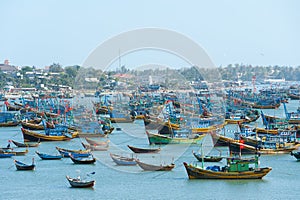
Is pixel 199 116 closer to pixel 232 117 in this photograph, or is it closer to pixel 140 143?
pixel 232 117

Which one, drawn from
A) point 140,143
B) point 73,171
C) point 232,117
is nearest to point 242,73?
point 232,117

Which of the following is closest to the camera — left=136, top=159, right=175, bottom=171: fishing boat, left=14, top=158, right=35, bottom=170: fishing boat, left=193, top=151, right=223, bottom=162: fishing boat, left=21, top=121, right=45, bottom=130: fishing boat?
left=136, top=159, right=175, bottom=171: fishing boat

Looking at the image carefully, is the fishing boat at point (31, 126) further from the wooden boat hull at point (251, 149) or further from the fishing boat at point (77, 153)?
the wooden boat hull at point (251, 149)

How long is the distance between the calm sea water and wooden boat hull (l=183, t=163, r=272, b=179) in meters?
0.16

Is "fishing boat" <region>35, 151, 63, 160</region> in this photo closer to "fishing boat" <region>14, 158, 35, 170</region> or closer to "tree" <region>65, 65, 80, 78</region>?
"fishing boat" <region>14, 158, 35, 170</region>

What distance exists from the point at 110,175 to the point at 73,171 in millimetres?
1452

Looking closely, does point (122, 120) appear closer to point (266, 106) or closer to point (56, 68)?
point (266, 106)

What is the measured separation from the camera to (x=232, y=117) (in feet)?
164

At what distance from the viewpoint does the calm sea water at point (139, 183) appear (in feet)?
76.9

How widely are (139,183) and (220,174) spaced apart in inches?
99.0

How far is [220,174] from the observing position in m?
25.1

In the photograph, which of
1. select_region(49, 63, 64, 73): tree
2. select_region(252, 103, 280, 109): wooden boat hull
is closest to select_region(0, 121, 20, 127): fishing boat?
select_region(252, 103, 280, 109): wooden boat hull

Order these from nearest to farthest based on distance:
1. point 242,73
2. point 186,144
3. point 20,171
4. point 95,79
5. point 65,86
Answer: point 20,171
point 186,144
point 95,79
point 65,86
point 242,73

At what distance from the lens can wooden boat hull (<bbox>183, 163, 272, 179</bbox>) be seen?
986 inches
